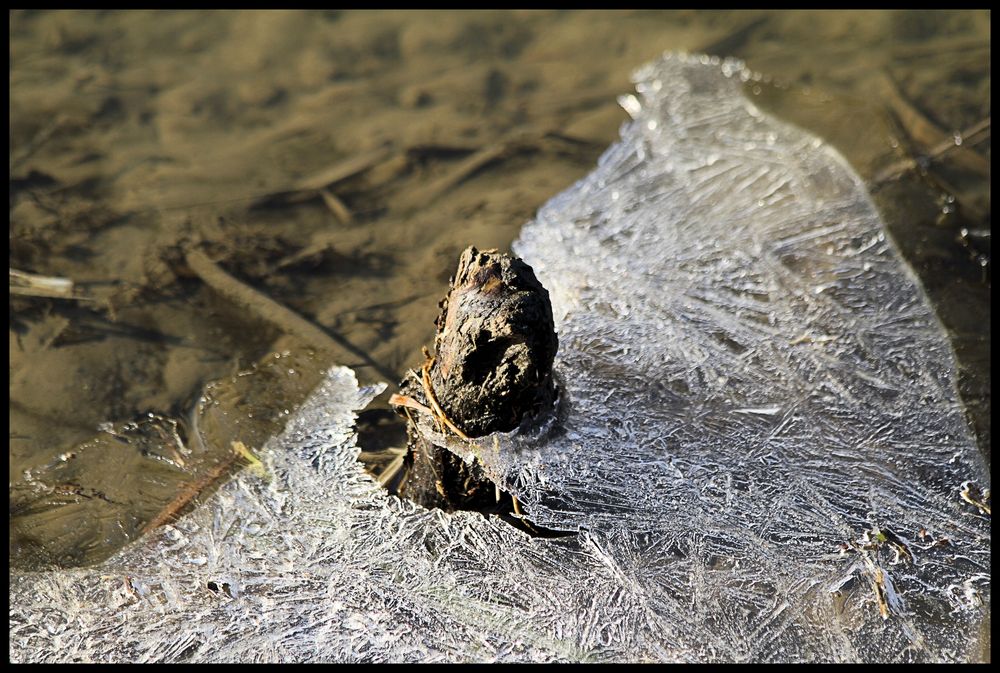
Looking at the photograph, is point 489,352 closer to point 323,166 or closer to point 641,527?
point 641,527

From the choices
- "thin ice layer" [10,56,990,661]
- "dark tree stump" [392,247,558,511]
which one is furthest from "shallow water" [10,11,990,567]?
"dark tree stump" [392,247,558,511]

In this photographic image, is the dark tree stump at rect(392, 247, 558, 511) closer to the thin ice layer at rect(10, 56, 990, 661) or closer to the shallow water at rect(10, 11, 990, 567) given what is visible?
the thin ice layer at rect(10, 56, 990, 661)

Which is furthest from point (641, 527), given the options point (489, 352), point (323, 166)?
point (323, 166)

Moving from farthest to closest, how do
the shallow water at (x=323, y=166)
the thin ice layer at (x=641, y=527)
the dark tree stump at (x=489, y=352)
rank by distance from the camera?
the shallow water at (x=323, y=166), the thin ice layer at (x=641, y=527), the dark tree stump at (x=489, y=352)

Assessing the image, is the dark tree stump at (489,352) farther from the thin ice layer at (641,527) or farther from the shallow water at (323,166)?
the shallow water at (323,166)

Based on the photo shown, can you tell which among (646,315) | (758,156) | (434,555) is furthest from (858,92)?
(434,555)

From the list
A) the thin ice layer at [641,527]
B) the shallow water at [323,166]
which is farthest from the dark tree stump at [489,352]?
the shallow water at [323,166]

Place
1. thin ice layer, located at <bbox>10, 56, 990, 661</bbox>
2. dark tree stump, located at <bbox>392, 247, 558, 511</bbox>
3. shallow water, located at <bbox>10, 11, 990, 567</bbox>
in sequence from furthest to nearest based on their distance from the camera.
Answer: shallow water, located at <bbox>10, 11, 990, 567</bbox> → thin ice layer, located at <bbox>10, 56, 990, 661</bbox> → dark tree stump, located at <bbox>392, 247, 558, 511</bbox>
